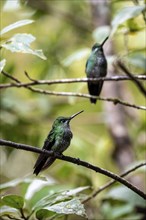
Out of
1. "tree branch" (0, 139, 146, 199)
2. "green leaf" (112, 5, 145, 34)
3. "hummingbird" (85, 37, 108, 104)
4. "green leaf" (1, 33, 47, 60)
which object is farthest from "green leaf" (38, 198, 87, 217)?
"green leaf" (112, 5, 145, 34)

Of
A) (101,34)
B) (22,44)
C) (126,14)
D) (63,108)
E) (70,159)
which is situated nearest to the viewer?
(70,159)

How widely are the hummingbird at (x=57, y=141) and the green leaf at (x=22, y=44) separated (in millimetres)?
280

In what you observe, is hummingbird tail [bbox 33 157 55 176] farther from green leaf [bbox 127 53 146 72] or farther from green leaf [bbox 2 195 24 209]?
green leaf [bbox 127 53 146 72]

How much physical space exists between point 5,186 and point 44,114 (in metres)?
2.16

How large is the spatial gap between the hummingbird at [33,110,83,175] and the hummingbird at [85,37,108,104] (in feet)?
1.20

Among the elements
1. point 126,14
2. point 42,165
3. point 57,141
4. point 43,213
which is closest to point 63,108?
point 126,14

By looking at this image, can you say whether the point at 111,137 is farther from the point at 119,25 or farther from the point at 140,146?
the point at 119,25

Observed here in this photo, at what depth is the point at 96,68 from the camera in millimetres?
2441

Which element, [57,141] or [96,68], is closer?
[57,141]

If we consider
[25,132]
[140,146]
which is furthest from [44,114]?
[140,146]

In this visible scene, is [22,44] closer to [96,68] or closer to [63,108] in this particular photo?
[96,68]

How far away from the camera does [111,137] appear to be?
3.72m

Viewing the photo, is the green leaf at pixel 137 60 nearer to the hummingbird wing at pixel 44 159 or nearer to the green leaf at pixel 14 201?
the hummingbird wing at pixel 44 159

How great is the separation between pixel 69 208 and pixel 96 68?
0.92m
